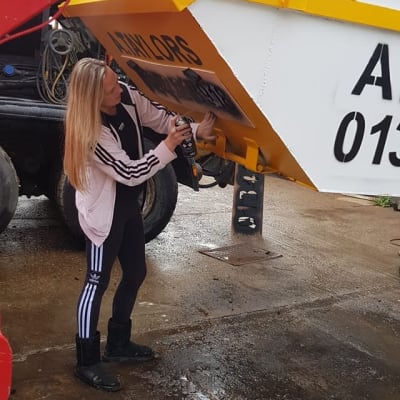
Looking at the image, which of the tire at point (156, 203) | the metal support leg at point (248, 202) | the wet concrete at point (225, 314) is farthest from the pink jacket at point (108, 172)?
the metal support leg at point (248, 202)

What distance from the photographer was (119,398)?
9.97 feet

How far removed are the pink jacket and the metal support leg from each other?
302 cm

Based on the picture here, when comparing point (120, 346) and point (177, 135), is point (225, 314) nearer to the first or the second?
point (120, 346)

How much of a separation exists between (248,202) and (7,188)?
2470mm

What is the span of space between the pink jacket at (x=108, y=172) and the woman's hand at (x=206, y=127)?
4 centimetres

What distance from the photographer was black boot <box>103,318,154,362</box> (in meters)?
3.40

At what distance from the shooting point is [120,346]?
3.41 m

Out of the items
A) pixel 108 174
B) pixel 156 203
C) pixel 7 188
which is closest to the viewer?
pixel 108 174

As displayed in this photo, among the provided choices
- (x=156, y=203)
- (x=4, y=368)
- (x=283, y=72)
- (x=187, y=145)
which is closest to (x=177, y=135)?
(x=187, y=145)

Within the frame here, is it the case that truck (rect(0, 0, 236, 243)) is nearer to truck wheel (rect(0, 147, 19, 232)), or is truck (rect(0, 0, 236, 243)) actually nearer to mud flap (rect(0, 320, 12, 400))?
truck wheel (rect(0, 147, 19, 232))

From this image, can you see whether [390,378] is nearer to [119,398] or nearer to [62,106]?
[119,398]

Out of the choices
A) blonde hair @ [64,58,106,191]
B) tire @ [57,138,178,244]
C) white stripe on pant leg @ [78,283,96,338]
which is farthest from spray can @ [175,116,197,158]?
tire @ [57,138,178,244]

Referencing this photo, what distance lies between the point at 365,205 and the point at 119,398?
234 inches

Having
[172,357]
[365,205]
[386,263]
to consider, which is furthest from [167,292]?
[365,205]
